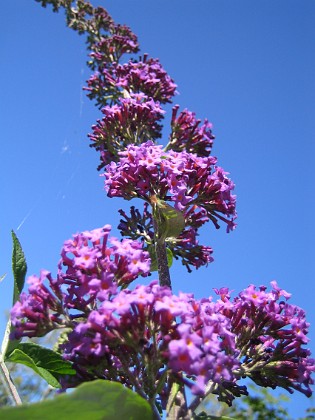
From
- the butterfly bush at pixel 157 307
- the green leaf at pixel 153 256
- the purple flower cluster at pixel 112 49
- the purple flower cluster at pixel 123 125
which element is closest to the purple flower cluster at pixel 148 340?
the butterfly bush at pixel 157 307

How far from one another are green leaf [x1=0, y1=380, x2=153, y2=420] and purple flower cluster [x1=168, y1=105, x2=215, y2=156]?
2.47m

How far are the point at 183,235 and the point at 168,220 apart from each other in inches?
14.8

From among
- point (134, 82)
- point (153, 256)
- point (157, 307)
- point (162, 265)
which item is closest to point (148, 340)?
point (157, 307)

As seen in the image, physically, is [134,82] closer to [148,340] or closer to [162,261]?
[162,261]

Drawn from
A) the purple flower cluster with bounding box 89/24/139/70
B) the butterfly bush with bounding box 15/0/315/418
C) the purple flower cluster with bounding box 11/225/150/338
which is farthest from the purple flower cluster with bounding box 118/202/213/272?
the purple flower cluster with bounding box 89/24/139/70

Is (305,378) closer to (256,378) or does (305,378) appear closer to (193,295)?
(256,378)

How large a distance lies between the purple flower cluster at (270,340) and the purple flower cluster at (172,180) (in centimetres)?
75

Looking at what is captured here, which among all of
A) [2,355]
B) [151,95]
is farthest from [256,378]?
[151,95]

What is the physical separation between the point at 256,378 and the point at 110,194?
143 centimetres

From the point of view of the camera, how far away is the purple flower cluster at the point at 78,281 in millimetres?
1877

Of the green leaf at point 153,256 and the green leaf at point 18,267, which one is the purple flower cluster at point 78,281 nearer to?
the green leaf at point 18,267

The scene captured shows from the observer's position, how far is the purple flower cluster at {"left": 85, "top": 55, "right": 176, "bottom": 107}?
408 cm

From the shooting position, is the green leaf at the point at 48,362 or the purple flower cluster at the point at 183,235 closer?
the green leaf at the point at 48,362

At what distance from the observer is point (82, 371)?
6.20 ft
